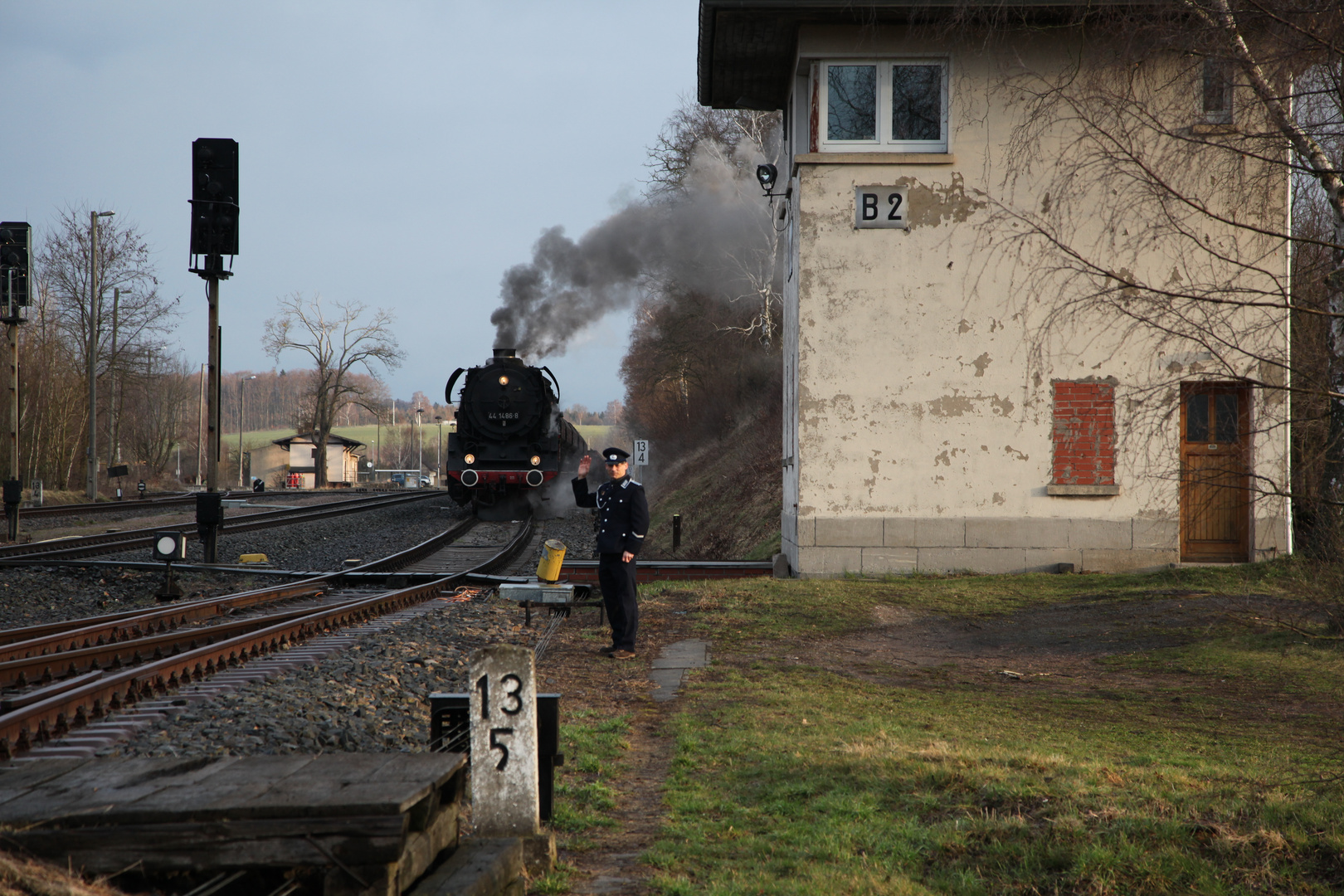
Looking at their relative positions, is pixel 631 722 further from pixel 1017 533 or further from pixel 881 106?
pixel 881 106

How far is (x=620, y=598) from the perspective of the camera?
8820 millimetres

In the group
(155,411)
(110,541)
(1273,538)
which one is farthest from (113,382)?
(1273,538)

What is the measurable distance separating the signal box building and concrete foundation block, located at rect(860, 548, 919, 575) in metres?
0.03

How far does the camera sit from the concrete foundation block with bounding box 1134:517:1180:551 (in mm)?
13352

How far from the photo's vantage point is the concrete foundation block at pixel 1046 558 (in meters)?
13.4

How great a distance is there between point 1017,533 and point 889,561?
5.93ft

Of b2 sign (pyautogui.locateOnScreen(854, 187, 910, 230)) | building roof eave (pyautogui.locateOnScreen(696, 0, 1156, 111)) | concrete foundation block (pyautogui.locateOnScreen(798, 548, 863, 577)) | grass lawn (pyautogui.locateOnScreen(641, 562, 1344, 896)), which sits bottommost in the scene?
grass lawn (pyautogui.locateOnScreen(641, 562, 1344, 896))

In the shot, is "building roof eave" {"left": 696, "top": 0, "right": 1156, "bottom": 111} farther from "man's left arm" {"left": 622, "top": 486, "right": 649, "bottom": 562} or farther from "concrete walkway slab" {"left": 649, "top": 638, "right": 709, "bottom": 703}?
"concrete walkway slab" {"left": 649, "top": 638, "right": 709, "bottom": 703}

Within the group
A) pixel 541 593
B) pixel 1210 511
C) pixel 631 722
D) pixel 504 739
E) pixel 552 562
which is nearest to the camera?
pixel 504 739

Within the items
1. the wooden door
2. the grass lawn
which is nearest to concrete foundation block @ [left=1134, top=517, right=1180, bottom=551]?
the wooden door

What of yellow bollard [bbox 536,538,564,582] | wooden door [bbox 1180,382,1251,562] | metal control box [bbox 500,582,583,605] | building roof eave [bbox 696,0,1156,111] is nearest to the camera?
metal control box [bbox 500,582,583,605]

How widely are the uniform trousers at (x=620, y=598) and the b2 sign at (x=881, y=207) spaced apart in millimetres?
7221

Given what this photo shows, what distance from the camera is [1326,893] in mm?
3455

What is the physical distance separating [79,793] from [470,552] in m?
15.6
